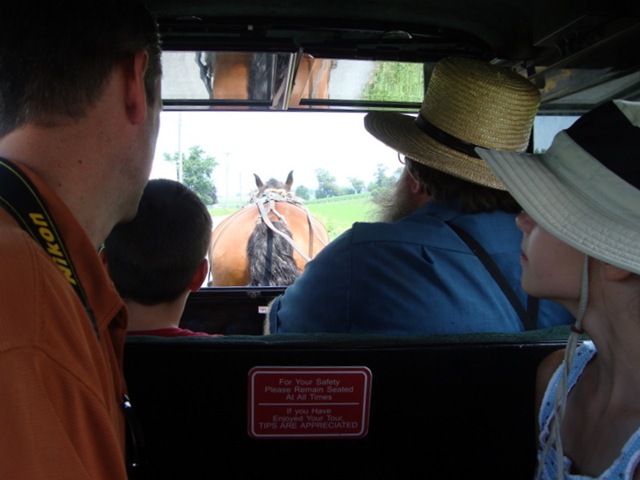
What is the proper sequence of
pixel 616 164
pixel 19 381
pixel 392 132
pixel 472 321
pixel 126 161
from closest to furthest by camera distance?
pixel 19 381 < pixel 616 164 < pixel 126 161 < pixel 472 321 < pixel 392 132

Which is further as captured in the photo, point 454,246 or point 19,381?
point 454,246

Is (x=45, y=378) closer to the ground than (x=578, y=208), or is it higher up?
closer to the ground

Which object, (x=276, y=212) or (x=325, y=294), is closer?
(x=325, y=294)

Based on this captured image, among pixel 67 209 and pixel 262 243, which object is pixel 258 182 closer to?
pixel 262 243

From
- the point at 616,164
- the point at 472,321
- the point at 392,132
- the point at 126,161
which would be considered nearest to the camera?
the point at 616,164

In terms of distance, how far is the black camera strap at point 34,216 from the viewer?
2.92ft

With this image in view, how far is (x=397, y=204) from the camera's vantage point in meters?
2.25

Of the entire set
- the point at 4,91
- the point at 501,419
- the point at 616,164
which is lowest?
→ the point at 501,419

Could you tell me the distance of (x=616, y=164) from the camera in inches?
41.6

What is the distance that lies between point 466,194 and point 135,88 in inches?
44.4

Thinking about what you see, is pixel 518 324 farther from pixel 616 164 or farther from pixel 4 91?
pixel 4 91

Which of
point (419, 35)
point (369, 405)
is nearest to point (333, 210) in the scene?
point (419, 35)

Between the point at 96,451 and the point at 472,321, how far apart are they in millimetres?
1153

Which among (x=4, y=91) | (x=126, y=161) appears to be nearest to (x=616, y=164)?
(x=126, y=161)
